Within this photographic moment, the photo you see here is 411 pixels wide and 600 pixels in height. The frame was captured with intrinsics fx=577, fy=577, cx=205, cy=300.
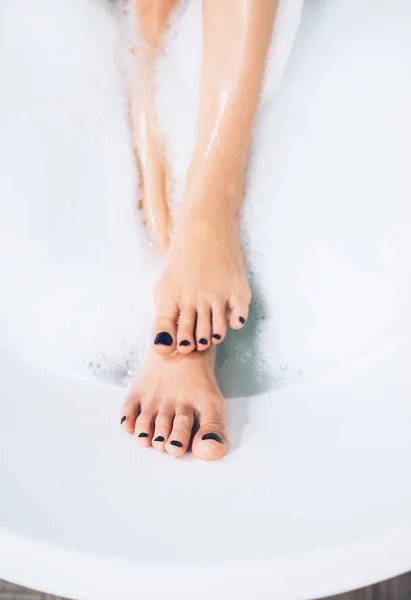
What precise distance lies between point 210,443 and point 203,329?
125 millimetres

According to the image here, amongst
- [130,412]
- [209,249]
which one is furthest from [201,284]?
[130,412]

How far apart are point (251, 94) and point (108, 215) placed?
0.28 meters

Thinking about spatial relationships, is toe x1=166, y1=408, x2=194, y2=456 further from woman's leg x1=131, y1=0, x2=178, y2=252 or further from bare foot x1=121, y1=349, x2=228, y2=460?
woman's leg x1=131, y1=0, x2=178, y2=252

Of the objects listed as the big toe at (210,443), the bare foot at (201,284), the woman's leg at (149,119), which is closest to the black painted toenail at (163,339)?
the bare foot at (201,284)

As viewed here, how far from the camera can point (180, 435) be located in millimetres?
521

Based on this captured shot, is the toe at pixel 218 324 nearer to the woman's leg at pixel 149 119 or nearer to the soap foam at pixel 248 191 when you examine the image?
the soap foam at pixel 248 191

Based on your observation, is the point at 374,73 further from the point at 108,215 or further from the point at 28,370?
the point at 28,370

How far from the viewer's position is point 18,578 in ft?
1.20

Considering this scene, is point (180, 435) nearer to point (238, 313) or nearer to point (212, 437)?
point (212, 437)

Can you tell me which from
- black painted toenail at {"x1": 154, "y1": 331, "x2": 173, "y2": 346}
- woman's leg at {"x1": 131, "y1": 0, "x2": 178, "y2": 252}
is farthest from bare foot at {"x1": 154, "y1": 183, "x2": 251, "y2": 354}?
woman's leg at {"x1": 131, "y1": 0, "x2": 178, "y2": 252}

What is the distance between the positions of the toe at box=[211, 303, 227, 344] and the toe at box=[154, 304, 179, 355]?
0.04 metres

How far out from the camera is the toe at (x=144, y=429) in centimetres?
54

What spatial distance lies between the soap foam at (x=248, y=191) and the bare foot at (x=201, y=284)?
88 millimetres

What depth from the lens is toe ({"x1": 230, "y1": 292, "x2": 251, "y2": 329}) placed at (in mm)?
610
